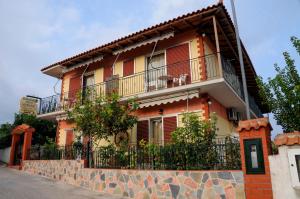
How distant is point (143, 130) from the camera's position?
14445 mm

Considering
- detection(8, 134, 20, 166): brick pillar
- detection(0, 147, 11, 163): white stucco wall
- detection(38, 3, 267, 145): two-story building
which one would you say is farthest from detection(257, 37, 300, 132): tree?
detection(0, 147, 11, 163): white stucco wall

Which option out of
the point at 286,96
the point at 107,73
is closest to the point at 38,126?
the point at 107,73

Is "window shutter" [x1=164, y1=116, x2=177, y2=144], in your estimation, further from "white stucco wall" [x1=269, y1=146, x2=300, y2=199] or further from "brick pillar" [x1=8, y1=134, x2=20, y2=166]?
"brick pillar" [x1=8, y1=134, x2=20, y2=166]

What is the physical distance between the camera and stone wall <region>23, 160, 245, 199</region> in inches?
312

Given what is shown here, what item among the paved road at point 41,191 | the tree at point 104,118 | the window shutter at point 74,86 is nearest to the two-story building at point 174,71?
the tree at point 104,118

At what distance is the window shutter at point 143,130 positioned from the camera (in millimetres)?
14255

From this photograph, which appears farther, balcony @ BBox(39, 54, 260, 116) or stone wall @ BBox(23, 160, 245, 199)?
balcony @ BBox(39, 54, 260, 116)

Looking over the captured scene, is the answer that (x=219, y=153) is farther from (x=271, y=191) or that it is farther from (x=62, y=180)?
(x=62, y=180)

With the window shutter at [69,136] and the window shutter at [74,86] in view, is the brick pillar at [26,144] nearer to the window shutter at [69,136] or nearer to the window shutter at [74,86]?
the window shutter at [69,136]

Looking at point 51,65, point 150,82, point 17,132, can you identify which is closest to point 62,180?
point 150,82

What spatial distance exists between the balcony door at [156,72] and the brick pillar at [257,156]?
7032mm

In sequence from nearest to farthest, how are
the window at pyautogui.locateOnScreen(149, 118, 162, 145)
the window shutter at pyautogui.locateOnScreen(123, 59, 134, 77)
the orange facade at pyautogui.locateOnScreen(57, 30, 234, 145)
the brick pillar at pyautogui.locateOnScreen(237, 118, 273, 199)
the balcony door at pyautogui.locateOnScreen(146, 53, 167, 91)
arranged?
the brick pillar at pyautogui.locateOnScreen(237, 118, 273, 199) < the orange facade at pyautogui.locateOnScreen(57, 30, 234, 145) < the window at pyautogui.locateOnScreen(149, 118, 162, 145) < the balcony door at pyautogui.locateOnScreen(146, 53, 167, 91) < the window shutter at pyautogui.locateOnScreen(123, 59, 134, 77)

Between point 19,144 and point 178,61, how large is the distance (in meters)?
14.6

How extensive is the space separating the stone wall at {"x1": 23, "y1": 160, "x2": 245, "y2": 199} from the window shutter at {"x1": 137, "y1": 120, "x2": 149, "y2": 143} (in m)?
3.62
